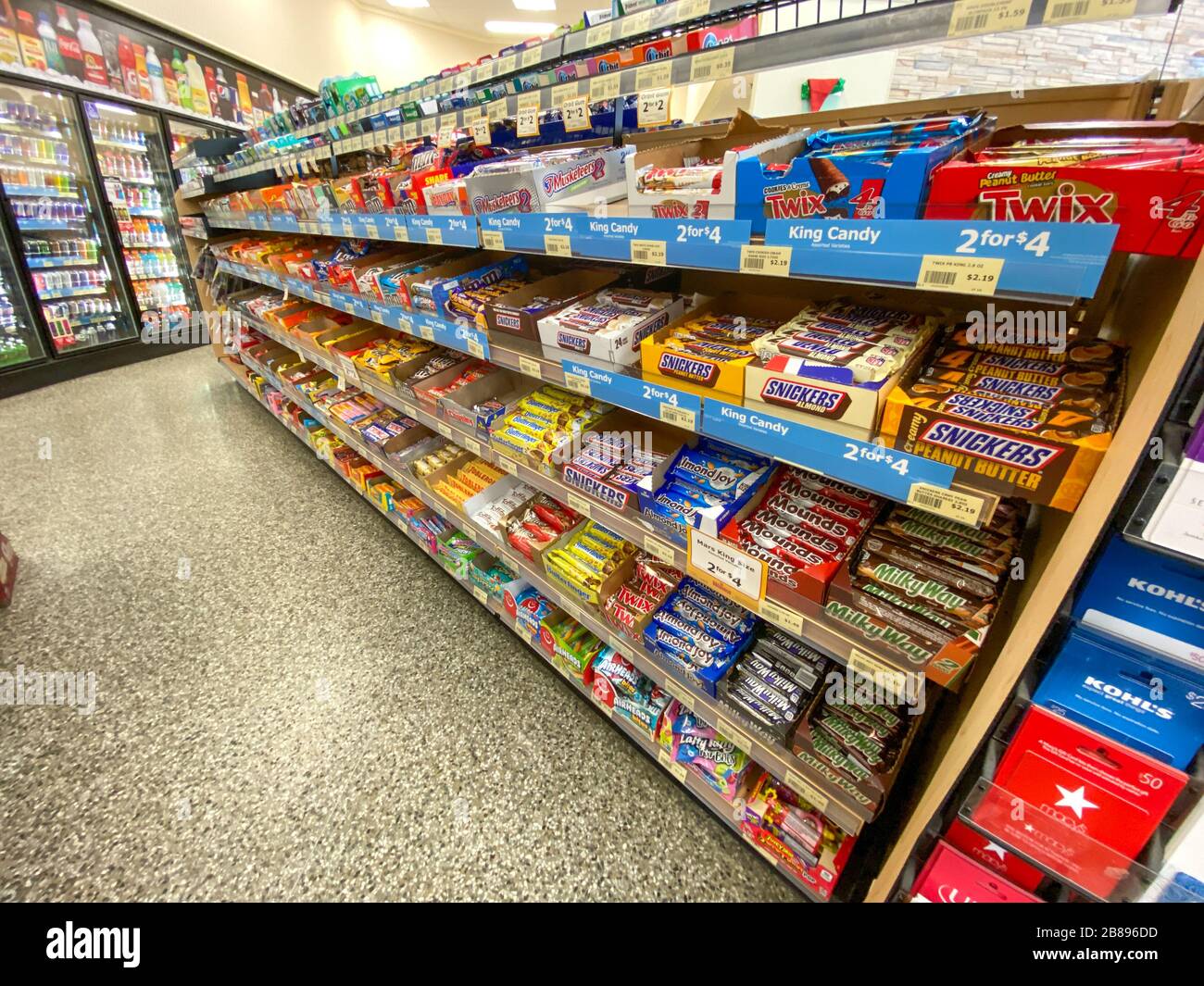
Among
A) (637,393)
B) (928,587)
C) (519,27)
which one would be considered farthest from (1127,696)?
(519,27)

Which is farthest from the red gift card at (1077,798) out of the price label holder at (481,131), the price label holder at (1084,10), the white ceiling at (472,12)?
the white ceiling at (472,12)

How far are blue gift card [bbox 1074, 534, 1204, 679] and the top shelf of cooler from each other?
0.60 meters

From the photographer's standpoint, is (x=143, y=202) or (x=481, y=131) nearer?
(x=481, y=131)

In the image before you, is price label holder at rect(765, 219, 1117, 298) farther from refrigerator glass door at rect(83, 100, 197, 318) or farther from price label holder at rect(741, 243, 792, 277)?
refrigerator glass door at rect(83, 100, 197, 318)

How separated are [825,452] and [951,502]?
7.1 inches

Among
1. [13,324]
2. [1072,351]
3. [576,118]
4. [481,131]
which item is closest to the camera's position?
[1072,351]

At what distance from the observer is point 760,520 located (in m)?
1.05

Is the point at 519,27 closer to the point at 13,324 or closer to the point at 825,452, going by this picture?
the point at 13,324

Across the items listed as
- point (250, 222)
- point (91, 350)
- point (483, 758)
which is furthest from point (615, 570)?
point (91, 350)

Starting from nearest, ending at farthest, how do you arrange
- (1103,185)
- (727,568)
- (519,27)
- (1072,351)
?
1. (1103,185)
2. (1072,351)
3. (727,568)
4. (519,27)

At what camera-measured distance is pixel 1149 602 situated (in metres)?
0.61

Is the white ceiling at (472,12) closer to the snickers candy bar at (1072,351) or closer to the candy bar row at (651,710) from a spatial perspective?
the candy bar row at (651,710)

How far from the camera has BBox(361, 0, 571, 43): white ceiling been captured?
24.0 ft

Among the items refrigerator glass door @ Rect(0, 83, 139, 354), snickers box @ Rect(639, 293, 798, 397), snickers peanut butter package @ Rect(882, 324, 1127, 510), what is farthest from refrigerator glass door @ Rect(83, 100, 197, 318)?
snickers peanut butter package @ Rect(882, 324, 1127, 510)
